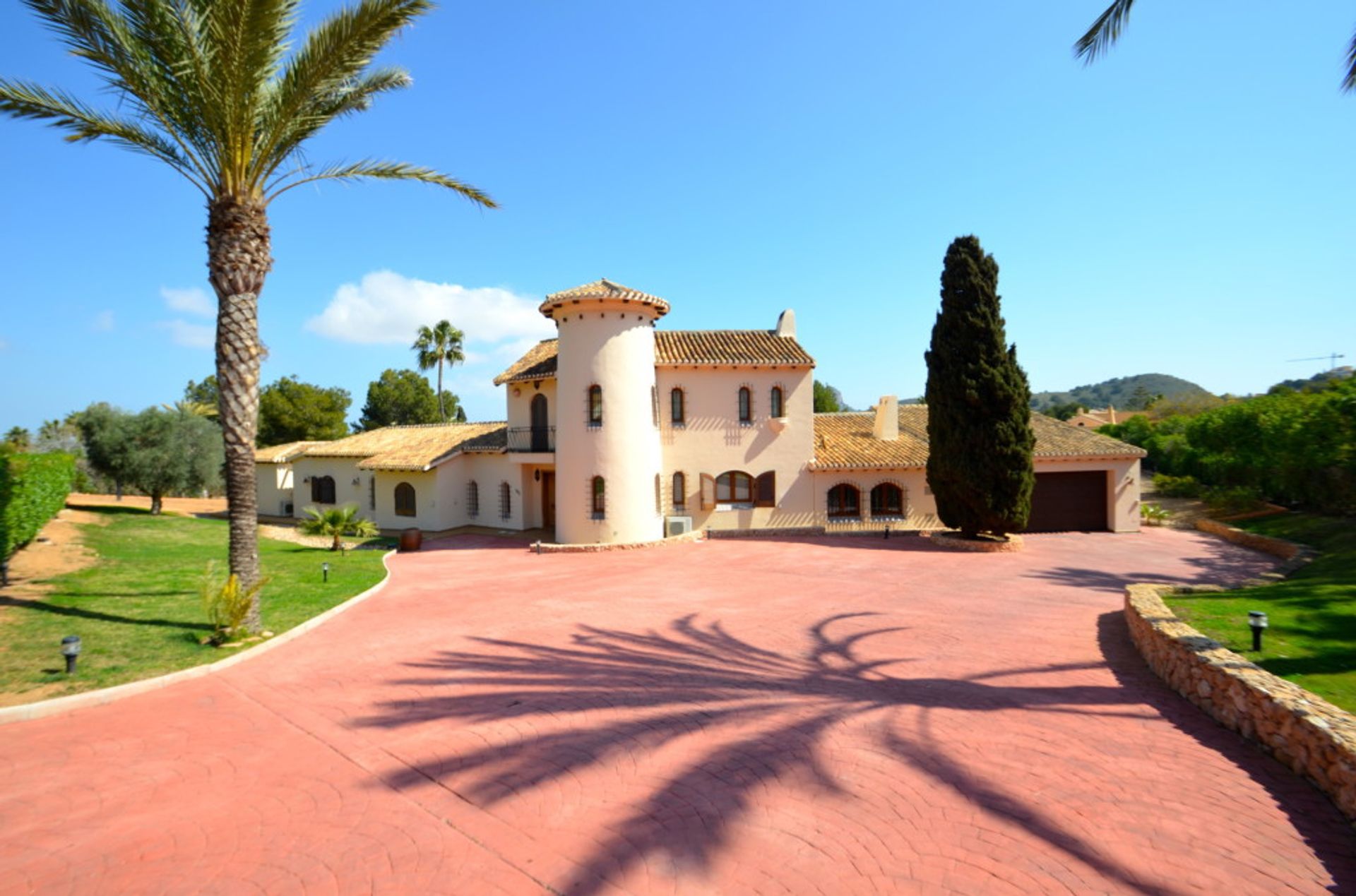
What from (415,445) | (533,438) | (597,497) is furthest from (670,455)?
(415,445)

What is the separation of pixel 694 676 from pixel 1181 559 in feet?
58.9

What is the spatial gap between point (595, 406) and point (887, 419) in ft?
43.0

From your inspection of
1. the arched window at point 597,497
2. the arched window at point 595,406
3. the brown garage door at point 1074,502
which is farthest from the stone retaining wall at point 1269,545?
the arched window at point 595,406

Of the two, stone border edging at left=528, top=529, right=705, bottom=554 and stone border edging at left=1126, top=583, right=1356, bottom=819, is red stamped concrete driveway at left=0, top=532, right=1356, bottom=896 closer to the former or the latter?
stone border edging at left=1126, top=583, right=1356, bottom=819

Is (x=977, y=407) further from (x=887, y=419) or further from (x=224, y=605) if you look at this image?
(x=224, y=605)

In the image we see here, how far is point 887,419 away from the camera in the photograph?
2688cm

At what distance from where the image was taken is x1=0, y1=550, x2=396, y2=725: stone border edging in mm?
7457

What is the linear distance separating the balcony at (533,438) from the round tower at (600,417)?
271 cm

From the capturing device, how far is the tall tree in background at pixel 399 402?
55.1 metres

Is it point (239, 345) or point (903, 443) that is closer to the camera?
point (239, 345)

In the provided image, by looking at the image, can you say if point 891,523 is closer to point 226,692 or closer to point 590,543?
point 590,543

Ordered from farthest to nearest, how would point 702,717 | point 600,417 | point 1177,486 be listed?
1. point 1177,486
2. point 600,417
3. point 702,717

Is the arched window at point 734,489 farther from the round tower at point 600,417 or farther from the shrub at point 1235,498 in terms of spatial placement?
the shrub at point 1235,498

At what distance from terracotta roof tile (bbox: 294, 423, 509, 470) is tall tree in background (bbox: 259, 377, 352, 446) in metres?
17.2
